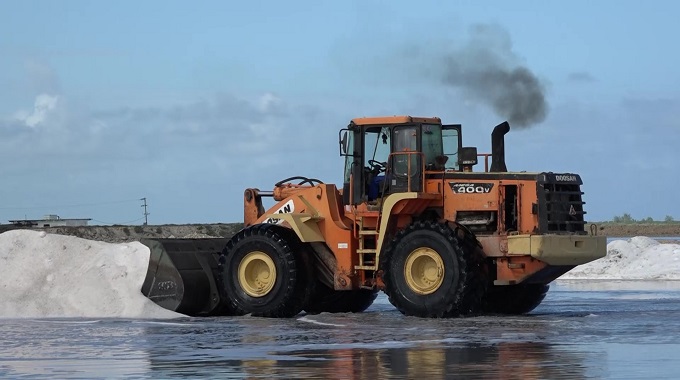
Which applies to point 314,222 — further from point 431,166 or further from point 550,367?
point 550,367

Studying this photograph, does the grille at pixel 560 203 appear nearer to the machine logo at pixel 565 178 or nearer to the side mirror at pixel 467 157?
the machine logo at pixel 565 178

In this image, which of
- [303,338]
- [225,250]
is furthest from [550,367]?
[225,250]

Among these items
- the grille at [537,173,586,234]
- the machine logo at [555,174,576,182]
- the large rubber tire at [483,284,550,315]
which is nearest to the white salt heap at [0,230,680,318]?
the large rubber tire at [483,284,550,315]

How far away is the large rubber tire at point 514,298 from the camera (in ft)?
76.9

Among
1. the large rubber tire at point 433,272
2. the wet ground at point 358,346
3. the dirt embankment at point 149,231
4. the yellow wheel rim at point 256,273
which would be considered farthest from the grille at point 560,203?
the dirt embankment at point 149,231

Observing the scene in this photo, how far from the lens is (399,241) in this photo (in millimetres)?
21688

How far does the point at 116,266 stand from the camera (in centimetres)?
2388

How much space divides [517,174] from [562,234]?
3.88 ft

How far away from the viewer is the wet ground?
45.4ft

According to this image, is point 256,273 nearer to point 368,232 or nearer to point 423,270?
point 368,232

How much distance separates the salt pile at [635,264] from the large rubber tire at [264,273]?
16.2 m

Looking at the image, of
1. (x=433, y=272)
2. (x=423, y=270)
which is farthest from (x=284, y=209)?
(x=433, y=272)

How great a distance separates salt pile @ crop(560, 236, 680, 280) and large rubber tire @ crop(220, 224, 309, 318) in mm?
16236

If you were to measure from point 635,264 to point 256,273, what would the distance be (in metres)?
→ 18.0
